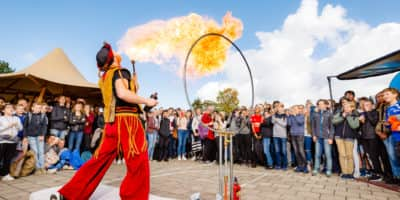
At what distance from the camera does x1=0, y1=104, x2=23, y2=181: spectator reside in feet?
19.6

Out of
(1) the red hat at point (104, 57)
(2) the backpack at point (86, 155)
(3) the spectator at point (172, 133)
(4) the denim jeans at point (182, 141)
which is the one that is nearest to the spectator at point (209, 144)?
(4) the denim jeans at point (182, 141)

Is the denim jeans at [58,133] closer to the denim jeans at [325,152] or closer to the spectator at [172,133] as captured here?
the spectator at [172,133]

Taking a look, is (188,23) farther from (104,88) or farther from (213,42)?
(104,88)

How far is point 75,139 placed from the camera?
8.40 metres

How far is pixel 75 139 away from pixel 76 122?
24.5 inches

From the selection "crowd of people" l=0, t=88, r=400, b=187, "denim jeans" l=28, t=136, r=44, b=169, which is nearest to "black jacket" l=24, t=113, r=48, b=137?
"crowd of people" l=0, t=88, r=400, b=187

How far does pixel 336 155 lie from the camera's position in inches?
298

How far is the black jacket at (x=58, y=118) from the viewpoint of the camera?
7676 mm

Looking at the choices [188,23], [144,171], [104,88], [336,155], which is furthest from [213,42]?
[336,155]

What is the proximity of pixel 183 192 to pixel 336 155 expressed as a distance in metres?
5.12

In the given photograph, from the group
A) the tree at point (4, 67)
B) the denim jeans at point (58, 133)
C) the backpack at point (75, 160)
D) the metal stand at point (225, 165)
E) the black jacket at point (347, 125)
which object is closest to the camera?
the metal stand at point (225, 165)

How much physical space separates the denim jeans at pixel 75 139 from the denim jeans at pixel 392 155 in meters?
8.61

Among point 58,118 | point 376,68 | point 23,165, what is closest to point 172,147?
point 58,118

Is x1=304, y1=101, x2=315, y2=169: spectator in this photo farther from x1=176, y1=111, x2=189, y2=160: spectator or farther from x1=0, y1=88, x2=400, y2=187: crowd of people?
x1=176, y1=111, x2=189, y2=160: spectator
